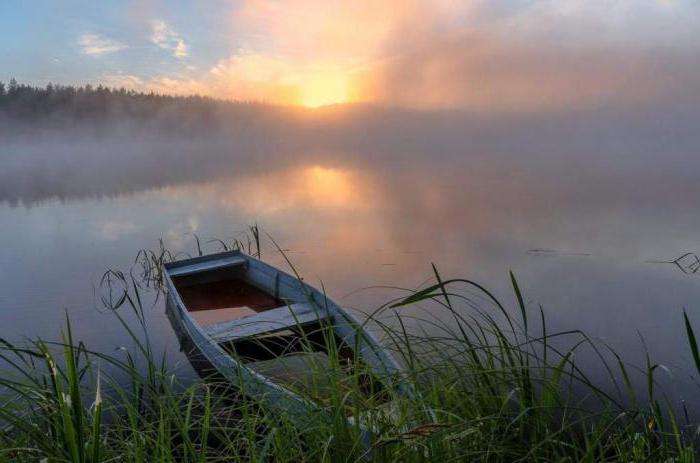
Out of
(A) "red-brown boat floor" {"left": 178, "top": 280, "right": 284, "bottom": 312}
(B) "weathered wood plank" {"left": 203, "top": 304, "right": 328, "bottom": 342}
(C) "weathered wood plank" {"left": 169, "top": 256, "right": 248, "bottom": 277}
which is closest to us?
(B) "weathered wood plank" {"left": 203, "top": 304, "right": 328, "bottom": 342}

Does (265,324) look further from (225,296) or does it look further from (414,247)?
(414,247)

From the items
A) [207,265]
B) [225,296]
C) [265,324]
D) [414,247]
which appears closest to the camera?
[265,324]

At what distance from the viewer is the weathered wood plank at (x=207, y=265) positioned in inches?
391

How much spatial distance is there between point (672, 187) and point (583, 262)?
29030 millimetres

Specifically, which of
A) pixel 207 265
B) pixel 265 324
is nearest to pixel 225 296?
pixel 207 265

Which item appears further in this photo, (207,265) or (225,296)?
(207,265)

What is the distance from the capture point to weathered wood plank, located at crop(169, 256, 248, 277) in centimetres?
993

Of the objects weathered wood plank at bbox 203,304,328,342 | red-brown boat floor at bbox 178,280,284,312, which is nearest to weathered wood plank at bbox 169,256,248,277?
red-brown boat floor at bbox 178,280,284,312

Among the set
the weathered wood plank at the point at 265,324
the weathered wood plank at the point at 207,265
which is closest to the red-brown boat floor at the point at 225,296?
the weathered wood plank at the point at 207,265

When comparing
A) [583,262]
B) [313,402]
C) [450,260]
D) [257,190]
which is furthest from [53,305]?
[257,190]

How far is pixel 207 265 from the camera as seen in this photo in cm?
1026

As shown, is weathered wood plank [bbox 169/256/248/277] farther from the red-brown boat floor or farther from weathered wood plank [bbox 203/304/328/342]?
weathered wood plank [bbox 203/304/328/342]

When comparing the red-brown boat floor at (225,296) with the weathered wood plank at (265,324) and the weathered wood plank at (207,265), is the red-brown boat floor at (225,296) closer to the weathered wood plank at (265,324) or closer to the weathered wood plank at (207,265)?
the weathered wood plank at (207,265)

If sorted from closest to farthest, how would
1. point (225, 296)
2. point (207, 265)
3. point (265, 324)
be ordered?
point (265, 324) < point (225, 296) < point (207, 265)
